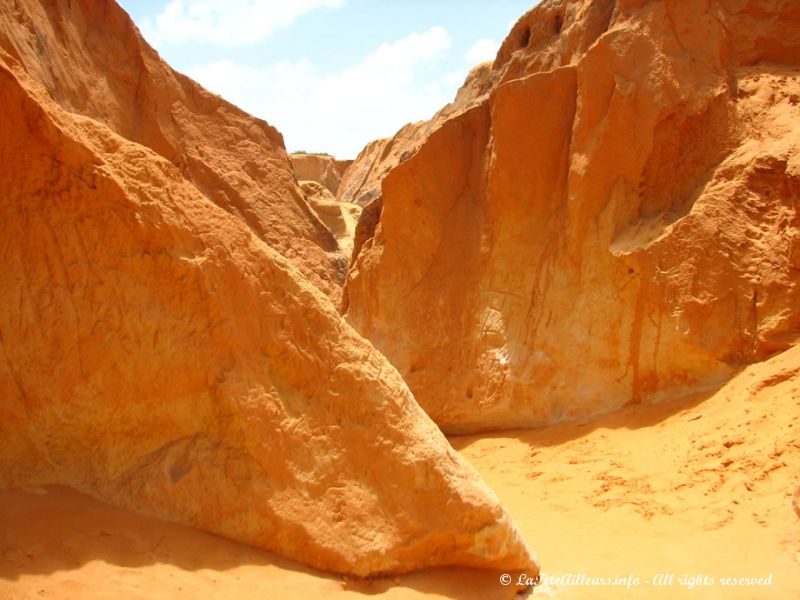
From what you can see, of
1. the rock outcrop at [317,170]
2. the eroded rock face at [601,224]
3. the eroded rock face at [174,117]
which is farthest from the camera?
the rock outcrop at [317,170]

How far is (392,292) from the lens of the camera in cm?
944

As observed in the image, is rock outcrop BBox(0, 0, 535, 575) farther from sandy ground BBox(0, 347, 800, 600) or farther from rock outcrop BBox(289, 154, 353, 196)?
rock outcrop BBox(289, 154, 353, 196)

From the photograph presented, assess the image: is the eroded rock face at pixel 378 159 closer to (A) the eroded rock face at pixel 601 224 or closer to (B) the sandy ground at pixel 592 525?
(A) the eroded rock face at pixel 601 224

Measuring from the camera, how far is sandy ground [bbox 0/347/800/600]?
2.59 metres

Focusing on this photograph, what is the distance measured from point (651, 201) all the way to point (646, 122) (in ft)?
2.75

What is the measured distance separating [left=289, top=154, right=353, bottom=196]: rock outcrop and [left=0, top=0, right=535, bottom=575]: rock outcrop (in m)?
27.1

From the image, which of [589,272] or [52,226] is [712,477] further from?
[52,226]

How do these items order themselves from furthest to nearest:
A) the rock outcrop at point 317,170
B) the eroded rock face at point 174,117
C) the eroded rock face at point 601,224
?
the rock outcrop at point 317,170, the eroded rock face at point 174,117, the eroded rock face at point 601,224

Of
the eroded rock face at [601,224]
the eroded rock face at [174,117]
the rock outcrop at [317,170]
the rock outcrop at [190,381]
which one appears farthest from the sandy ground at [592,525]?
the rock outcrop at [317,170]

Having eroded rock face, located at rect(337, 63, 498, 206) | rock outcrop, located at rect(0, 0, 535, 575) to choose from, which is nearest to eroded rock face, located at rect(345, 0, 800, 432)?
rock outcrop, located at rect(0, 0, 535, 575)

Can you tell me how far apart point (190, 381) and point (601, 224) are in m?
5.79

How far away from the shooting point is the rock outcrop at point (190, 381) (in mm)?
2916

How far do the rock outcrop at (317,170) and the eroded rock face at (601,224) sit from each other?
21.4 m

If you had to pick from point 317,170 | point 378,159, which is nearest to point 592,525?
point 378,159
